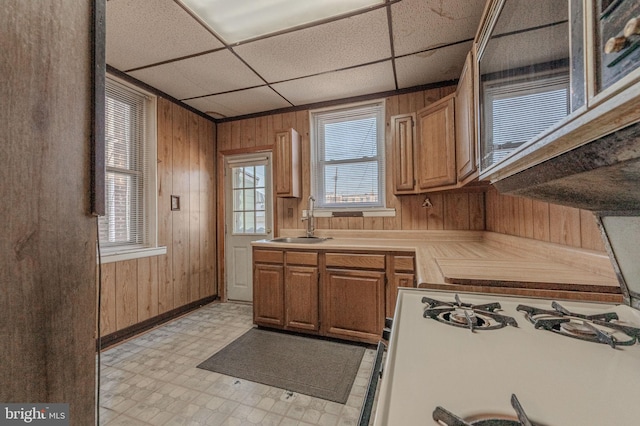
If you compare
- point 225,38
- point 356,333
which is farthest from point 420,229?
point 225,38

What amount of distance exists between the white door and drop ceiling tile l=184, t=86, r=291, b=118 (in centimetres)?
56

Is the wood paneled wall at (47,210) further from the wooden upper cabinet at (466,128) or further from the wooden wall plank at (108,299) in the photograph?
the wooden wall plank at (108,299)

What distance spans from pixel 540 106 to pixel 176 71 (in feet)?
9.13

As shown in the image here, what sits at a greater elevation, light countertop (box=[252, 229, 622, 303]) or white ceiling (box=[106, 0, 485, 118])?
white ceiling (box=[106, 0, 485, 118])

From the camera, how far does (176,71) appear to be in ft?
→ 8.06

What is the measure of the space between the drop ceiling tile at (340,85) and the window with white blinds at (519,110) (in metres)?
1.41

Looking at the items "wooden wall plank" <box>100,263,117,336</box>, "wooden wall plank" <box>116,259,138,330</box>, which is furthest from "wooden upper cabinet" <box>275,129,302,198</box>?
"wooden wall plank" <box>100,263,117,336</box>

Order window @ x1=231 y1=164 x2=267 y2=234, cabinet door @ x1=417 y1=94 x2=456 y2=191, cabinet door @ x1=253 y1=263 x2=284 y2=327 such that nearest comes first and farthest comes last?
1. cabinet door @ x1=417 y1=94 x2=456 y2=191
2. cabinet door @ x1=253 y1=263 x2=284 y2=327
3. window @ x1=231 y1=164 x2=267 y2=234

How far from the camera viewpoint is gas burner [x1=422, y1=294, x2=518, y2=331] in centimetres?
73

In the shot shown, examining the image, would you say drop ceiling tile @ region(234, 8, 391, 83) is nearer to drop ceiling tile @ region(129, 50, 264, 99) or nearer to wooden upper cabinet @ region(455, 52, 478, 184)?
drop ceiling tile @ region(129, 50, 264, 99)

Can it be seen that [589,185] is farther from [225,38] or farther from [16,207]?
[225,38]

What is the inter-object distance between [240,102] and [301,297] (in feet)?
7.54

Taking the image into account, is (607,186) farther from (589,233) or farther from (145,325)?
(145,325)

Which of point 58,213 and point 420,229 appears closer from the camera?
point 58,213
